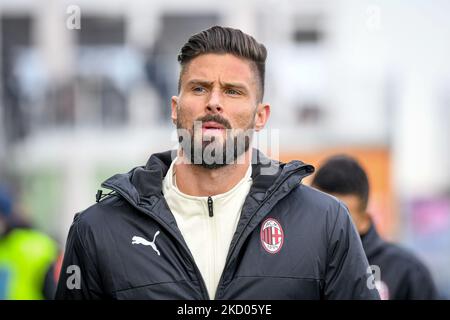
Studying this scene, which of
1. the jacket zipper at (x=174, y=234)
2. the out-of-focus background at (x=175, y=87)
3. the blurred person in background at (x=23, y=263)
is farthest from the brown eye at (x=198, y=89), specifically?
the out-of-focus background at (x=175, y=87)

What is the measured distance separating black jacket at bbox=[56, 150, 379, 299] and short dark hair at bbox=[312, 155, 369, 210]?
1.68m

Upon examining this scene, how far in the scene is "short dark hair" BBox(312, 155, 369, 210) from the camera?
5727 millimetres

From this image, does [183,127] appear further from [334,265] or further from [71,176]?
[71,176]

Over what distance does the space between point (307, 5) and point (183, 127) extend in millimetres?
16553

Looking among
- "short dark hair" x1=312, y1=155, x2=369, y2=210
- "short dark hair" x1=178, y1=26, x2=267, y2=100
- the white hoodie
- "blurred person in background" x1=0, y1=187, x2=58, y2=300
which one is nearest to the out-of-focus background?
"blurred person in background" x1=0, y1=187, x2=58, y2=300

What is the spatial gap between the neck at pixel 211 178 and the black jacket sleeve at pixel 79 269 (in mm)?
416

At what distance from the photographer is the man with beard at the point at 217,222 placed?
384 centimetres

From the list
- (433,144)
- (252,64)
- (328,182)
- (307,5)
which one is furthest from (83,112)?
(252,64)

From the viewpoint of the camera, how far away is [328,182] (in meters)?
5.76

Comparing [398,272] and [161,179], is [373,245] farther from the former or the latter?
[161,179]

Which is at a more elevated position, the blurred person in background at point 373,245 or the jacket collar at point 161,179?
the jacket collar at point 161,179

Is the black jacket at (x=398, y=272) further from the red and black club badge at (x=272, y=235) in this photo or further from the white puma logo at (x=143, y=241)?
the white puma logo at (x=143, y=241)

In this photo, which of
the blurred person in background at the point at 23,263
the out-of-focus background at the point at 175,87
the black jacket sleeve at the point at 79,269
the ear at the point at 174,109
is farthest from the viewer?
the out-of-focus background at the point at 175,87

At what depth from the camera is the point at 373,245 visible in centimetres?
598
